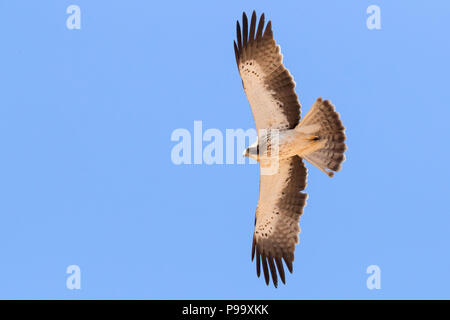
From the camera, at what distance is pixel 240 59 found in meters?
8.00

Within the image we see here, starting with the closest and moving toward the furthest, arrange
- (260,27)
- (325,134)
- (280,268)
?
(325,134), (260,27), (280,268)

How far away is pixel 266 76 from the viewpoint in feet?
25.9

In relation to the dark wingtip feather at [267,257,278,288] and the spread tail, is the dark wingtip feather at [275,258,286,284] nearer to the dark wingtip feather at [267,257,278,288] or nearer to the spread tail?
the dark wingtip feather at [267,257,278,288]

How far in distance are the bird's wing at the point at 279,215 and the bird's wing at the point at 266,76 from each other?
77cm

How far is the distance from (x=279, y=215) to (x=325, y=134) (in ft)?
5.26

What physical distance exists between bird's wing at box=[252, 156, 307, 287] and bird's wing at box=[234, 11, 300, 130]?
0.77 metres

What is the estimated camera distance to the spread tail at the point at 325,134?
7.68 meters

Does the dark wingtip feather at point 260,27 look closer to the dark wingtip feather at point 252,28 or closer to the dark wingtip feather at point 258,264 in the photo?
the dark wingtip feather at point 252,28

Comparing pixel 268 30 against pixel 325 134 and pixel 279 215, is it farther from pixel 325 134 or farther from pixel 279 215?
pixel 279 215

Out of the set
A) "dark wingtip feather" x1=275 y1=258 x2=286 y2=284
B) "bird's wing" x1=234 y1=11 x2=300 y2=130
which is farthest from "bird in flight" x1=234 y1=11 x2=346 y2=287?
"dark wingtip feather" x1=275 y1=258 x2=286 y2=284

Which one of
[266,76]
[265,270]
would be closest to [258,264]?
[265,270]

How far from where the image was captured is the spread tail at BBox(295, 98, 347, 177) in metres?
7.68
